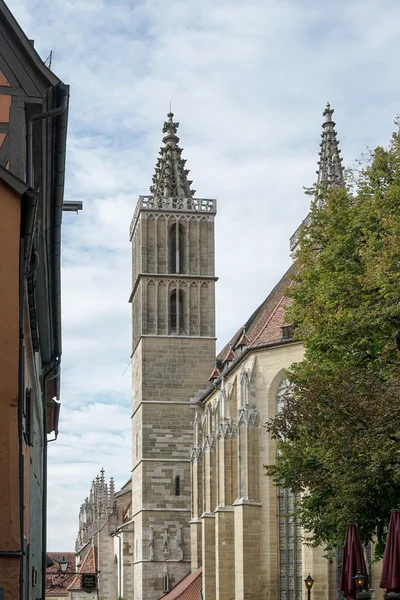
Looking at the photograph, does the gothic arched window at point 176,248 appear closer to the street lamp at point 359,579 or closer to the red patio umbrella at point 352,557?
the red patio umbrella at point 352,557

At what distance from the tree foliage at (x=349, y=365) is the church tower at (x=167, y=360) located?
109 ft

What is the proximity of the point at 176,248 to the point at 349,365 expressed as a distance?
3894 centimetres

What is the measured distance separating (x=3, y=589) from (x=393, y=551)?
9.67m

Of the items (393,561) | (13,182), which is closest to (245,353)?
(393,561)

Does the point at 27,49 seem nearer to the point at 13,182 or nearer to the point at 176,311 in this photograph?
the point at 13,182

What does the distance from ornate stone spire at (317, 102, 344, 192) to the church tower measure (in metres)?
7.05

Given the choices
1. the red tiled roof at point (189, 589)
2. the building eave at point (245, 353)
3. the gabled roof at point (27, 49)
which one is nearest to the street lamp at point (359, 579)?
the gabled roof at point (27, 49)

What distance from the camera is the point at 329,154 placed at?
214 feet

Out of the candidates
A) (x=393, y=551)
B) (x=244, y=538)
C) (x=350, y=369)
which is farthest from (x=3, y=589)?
(x=244, y=538)

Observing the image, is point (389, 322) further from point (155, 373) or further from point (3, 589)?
point (155, 373)

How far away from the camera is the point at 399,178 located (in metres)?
24.2

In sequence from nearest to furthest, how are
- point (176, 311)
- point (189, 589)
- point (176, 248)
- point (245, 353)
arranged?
point (245, 353), point (189, 589), point (176, 311), point (176, 248)

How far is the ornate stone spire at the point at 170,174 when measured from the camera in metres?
63.7

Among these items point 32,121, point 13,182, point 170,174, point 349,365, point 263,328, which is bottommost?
point 349,365
